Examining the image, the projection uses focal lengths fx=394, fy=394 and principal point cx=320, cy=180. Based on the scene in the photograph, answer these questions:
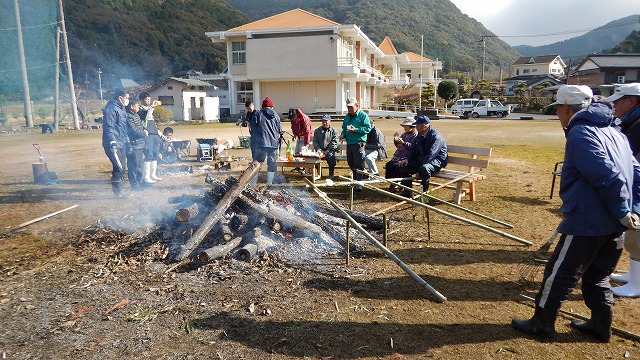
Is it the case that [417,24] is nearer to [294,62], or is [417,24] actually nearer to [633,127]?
[294,62]

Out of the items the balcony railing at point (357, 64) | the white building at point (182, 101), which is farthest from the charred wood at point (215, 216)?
the white building at point (182, 101)

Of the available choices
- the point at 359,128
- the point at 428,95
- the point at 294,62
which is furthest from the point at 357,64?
the point at 359,128

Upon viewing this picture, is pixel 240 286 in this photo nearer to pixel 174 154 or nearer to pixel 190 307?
pixel 190 307

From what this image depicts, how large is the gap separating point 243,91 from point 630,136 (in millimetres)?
33281

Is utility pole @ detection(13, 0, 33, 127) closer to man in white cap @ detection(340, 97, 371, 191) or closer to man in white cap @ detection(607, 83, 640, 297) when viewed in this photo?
man in white cap @ detection(340, 97, 371, 191)

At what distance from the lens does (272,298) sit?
3.83 metres

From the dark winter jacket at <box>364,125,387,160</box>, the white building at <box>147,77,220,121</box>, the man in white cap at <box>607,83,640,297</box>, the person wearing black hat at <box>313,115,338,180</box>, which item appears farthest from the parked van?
the man in white cap at <box>607,83,640,297</box>

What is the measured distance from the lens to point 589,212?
280 cm

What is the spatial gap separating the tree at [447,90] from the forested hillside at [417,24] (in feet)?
138

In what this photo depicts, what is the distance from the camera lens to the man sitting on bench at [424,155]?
695cm

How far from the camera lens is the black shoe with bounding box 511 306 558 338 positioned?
3.08m

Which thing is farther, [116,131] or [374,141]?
[374,141]

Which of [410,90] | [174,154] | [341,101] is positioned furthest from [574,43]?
[174,154]

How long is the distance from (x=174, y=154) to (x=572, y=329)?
11.1m
